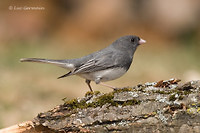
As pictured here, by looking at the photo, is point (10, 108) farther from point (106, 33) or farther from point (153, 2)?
point (153, 2)

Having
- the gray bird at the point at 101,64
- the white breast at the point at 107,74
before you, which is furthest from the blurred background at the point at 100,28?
the white breast at the point at 107,74

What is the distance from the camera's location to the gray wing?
3.71 m

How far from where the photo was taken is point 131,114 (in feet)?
8.36

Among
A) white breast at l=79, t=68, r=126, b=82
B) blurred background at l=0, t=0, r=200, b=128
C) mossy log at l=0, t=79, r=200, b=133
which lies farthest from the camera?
blurred background at l=0, t=0, r=200, b=128

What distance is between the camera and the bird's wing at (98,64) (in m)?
3.71

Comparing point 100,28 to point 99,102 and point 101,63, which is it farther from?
point 99,102

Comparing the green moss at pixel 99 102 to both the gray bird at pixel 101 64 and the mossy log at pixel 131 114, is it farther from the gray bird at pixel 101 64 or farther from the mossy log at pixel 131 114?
the gray bird at pixel 101 64

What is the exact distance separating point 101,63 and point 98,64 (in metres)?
0.04

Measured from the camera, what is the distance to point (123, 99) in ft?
8.63

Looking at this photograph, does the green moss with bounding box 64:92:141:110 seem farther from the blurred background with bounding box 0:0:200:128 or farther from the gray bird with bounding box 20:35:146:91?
the blurred background with bounding box 0:0:200:128

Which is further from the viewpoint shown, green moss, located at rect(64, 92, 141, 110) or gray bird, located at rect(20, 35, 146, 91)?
gray bird, located at rect(20, 35, 146, 91)

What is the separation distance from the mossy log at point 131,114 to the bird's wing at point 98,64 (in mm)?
1058

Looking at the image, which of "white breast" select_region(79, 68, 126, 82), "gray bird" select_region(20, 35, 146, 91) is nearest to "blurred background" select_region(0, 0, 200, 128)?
"gray bird" select_region(20, 35, 146, 91)

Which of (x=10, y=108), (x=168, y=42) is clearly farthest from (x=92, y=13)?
(x=10, y=108)
